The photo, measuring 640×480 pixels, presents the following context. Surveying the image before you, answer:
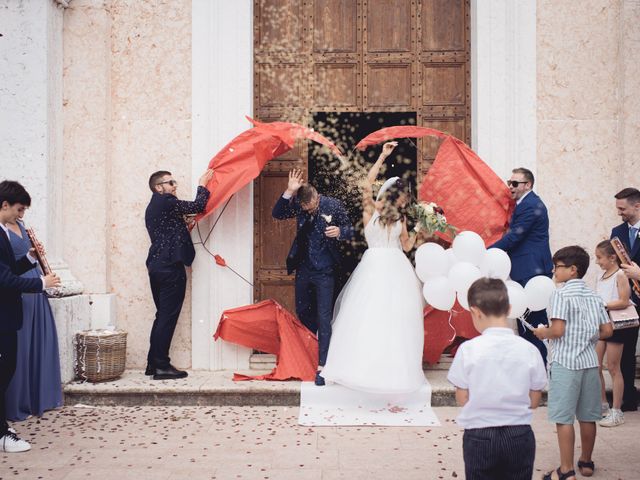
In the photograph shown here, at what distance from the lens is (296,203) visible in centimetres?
656

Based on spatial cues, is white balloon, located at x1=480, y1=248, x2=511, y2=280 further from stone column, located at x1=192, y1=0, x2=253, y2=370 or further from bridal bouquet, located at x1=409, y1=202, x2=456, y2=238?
stone column, located at x1=192, y1=0, x2=253, y2=370

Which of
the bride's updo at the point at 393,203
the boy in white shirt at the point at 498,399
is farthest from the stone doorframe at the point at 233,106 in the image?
the boy in white shirt at the point at 498,399

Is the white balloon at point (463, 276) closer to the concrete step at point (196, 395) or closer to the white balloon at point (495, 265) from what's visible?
the white balloon at point (495, 265)

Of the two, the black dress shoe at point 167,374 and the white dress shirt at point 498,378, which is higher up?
the white dress shirt at point 498,378

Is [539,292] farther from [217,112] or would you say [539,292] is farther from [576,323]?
[217,112]

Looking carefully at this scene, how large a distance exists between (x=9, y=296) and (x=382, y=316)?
307 cm

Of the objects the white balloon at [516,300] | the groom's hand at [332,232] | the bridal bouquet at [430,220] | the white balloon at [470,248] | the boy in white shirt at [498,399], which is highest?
the bridal bouquet at [430,220]

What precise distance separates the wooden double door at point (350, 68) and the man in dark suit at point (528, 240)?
1.40 m

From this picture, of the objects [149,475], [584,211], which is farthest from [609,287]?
[149,475]

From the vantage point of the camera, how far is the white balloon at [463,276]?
14.7 ft

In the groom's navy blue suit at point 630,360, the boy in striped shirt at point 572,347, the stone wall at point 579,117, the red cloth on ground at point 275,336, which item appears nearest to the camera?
the boy in striped shirt at point 572,347

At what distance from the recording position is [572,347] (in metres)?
4.12

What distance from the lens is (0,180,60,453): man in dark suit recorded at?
4797 mm

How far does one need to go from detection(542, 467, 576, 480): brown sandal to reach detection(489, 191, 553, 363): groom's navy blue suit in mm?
2189
